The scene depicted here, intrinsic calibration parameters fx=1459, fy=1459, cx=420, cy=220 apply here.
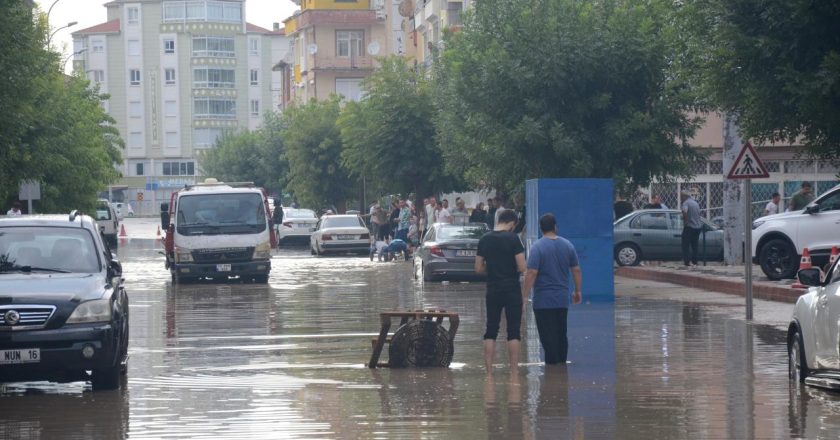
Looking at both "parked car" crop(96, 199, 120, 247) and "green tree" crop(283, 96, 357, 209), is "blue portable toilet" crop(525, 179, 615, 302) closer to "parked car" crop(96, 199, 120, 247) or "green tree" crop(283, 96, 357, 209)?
"parked car" crop(96, 199, 120, 247)

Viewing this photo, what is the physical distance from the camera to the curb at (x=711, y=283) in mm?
24125

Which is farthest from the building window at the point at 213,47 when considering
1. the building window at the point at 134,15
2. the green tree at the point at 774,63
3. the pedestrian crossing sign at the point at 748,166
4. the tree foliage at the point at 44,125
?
the green tree at the point at 774,63

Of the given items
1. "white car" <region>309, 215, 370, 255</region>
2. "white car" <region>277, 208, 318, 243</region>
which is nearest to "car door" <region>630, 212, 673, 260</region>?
"white car" <region>309, 215, 370, 255</region>

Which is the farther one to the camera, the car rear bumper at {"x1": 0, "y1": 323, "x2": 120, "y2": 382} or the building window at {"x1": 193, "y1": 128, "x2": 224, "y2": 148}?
the building window at {"x1": 193, "y1": 128, "x2": 224, "y2": 148}

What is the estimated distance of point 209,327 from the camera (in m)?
21.0

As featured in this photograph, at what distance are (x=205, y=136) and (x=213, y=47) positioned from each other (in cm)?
922

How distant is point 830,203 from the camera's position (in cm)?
2567

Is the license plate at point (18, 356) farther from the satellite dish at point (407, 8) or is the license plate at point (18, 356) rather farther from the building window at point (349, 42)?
the building window at point (349, 42)

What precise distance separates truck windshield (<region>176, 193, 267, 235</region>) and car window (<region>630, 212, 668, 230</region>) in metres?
9.04

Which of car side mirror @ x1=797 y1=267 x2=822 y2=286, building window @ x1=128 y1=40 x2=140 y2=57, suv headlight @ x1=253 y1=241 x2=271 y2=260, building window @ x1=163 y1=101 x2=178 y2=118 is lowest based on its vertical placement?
suv headlight @ x1=253 y1=241 x2=271 y2=260

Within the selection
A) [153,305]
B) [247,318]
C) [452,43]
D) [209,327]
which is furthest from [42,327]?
[452,43]

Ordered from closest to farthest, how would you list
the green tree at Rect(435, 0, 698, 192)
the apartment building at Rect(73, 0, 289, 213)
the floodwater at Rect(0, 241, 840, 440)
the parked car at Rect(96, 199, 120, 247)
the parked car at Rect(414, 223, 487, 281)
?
the floodwater at Rect(0, 241, 840, 440)
the parked car at Rect(414, 223, 487, 281)
the green tree at Rect(435, 0, 698, 192)
the parked car at Rect(96, 199, 120, 247)
the apartment building at Rect(73, 0, 289, 213)

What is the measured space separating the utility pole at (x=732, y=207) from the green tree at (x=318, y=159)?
3707 cm

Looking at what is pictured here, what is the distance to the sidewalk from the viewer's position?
80.3ft
